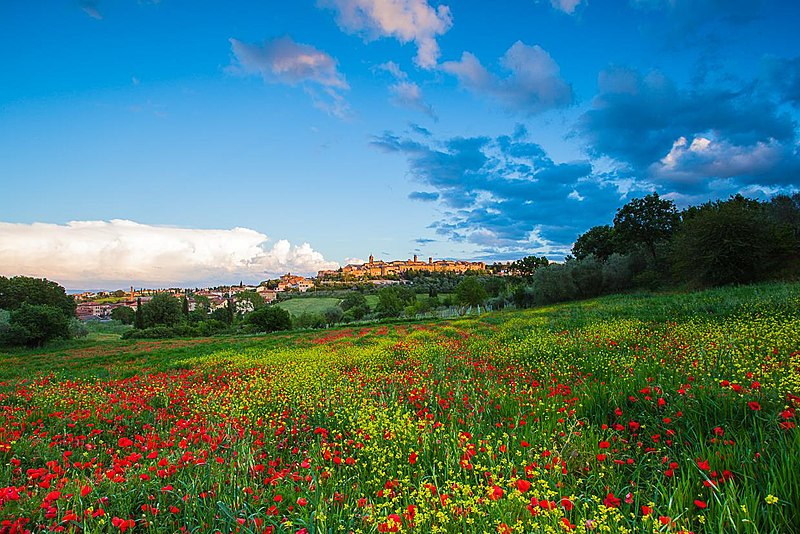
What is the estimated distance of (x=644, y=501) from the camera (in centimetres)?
346

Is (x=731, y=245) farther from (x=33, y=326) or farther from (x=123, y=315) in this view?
(x=123, y=315)

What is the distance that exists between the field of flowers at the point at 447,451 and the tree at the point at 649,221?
189 ft

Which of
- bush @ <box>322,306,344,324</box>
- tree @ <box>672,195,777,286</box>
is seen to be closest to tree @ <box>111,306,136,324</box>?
bush @ <box>322,306,344,324</box>

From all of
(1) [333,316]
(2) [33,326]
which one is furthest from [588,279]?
(2) [33,326]

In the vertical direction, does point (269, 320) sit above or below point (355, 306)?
below

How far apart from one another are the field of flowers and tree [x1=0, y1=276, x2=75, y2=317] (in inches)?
3061

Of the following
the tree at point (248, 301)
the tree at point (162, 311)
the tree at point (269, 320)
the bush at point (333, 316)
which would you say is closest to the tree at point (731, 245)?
the bush at point (333, 316)

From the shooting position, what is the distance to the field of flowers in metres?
3.18

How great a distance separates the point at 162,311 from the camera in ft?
268

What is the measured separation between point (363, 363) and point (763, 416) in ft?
32.5

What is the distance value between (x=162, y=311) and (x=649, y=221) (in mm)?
93000

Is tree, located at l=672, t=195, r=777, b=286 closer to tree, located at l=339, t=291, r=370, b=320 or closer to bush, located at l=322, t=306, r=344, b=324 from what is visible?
bush, located at l=322, t=306, r=344, b=324

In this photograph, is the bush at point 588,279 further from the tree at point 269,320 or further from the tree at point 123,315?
the tree at point 123,315

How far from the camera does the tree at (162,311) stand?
7981cm
